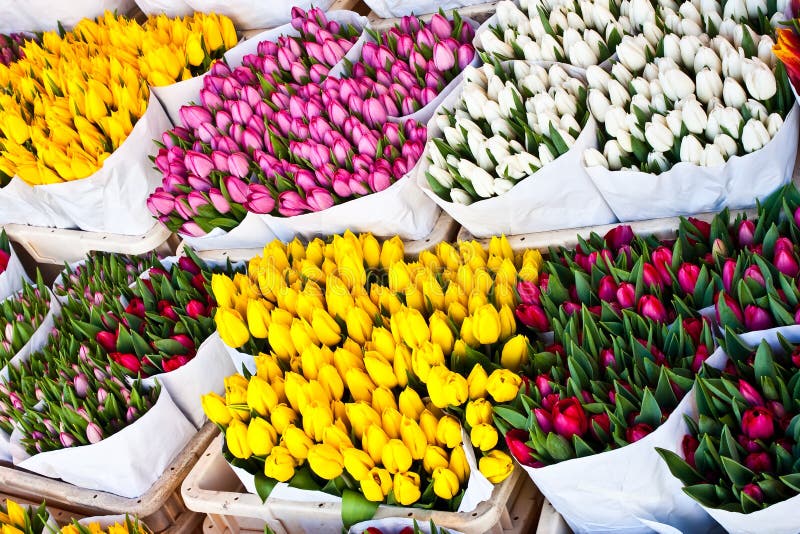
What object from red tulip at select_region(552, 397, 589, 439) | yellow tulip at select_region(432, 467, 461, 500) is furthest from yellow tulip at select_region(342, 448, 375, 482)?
red tulip at select_region(552, 397, 589, 439)

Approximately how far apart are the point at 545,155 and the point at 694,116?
12.1 inches

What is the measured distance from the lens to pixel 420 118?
2.16 metres

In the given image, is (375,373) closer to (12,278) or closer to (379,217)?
(379,217)

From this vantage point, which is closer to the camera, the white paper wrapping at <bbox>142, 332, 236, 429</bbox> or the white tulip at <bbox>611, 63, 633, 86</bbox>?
the white tulip at <bbox>611, 63, 633, 86</bbox>

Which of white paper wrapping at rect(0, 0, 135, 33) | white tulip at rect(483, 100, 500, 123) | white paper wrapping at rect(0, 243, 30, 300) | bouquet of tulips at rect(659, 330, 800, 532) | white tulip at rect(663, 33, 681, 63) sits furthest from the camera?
white paper wrapping at rect(0, 0, 135, 33)

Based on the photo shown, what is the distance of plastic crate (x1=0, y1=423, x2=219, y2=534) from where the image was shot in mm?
1979

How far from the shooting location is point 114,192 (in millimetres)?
2467

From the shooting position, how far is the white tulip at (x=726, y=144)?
5.27 feet

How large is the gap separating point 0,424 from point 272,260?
83 cm

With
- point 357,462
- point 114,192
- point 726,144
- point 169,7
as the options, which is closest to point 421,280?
point 357,462

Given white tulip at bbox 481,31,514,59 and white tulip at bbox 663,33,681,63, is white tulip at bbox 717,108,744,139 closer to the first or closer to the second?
white tulip at bbox 663,33,681,63

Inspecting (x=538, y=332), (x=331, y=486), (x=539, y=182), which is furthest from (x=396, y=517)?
(x=539, y=182)

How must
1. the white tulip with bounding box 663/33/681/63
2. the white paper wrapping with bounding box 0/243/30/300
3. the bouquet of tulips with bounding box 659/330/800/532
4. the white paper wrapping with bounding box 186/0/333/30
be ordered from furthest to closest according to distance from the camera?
the white paper wrapping with bounding box 186/0/333/30
the white paper wrapping with bounding box 0/243/30/300
the white tulip with bounding box 663/33/681/63
the bouquet of tulips with bounding box 659/330/800/532

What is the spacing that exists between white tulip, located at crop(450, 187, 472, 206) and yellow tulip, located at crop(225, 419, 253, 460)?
687 mm
